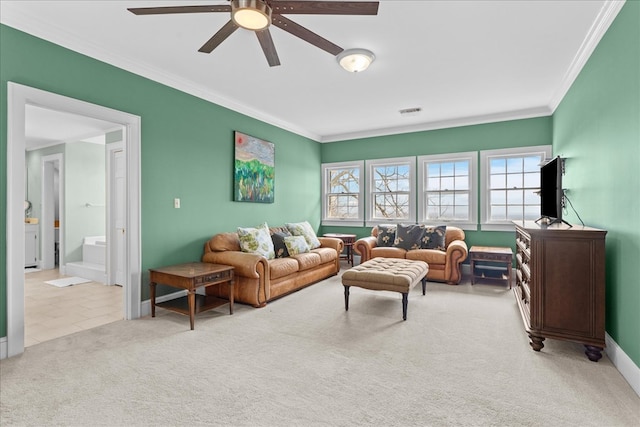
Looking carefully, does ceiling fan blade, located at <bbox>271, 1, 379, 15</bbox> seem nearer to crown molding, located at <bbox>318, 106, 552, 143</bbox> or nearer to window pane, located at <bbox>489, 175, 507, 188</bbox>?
crown molding, located at <bbox>318, 106, 552, 143</bbox>

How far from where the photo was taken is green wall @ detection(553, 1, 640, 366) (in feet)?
7.21

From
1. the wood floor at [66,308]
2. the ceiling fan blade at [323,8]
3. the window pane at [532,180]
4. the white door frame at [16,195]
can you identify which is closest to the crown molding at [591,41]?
the window pane at [532,180]

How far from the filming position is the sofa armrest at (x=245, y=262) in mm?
3781

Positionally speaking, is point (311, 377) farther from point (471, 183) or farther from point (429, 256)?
point (471, 183)

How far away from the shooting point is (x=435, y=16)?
8.87 feet

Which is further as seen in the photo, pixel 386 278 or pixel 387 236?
pixel 387 236

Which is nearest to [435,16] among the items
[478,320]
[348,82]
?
[348,82]

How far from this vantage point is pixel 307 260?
471 cm

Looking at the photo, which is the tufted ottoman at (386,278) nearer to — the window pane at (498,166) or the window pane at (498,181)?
the window pane at (498,181)

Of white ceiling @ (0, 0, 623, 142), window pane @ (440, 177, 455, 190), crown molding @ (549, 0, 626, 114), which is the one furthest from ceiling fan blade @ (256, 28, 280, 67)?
window pane @ (440, 177, 455, 190)

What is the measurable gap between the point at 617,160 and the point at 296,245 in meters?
3.65

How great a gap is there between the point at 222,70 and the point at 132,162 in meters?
1.42

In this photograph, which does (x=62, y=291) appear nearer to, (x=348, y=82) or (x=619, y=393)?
(x=348, y=82)

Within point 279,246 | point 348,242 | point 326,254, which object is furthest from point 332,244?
point 279,246
